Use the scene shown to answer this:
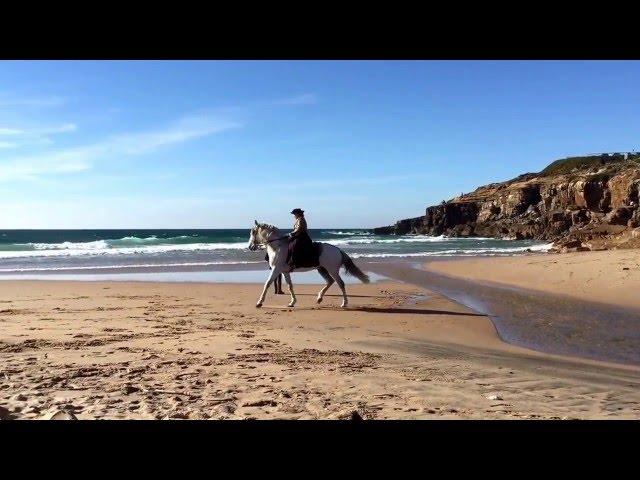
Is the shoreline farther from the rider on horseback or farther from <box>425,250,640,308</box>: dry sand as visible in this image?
the rider on horseback

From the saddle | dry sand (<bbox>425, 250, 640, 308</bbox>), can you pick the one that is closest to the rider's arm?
the saddle

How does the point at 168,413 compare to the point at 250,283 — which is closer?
the point at 168,413

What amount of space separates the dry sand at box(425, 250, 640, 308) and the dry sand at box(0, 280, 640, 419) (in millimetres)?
4502

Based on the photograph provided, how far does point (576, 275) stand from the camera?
16.9 meters

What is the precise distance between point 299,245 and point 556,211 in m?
55.0

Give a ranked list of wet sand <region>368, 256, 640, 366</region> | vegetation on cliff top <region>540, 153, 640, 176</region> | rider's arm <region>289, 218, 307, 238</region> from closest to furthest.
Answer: wet sand <region>368, 256, 640, 366</region> < rider's arm <region>289, 218, 307, 238</region> < vegetation on cliff top <region>540, 153, 640, 176</region>

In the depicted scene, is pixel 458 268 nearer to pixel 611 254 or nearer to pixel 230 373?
pixel 611 254

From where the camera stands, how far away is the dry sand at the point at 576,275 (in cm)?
1370

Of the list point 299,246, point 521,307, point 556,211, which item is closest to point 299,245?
point 299,246

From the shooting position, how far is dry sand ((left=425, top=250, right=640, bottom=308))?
13.7m

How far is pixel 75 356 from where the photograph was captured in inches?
267
